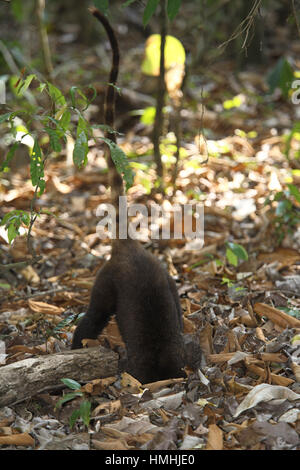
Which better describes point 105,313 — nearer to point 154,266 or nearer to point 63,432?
point 154,266

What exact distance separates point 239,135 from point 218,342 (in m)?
3.52

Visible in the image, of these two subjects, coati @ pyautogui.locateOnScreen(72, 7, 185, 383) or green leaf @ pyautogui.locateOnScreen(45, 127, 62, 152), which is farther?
coati @ pyautogui.locateOnScreen(72, 7, 185, 383)

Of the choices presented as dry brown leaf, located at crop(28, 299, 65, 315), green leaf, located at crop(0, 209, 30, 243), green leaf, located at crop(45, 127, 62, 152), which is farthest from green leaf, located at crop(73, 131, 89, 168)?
dry brown leaf, located at crop(28, 299, 65, 315)

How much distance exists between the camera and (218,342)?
12.0 ft

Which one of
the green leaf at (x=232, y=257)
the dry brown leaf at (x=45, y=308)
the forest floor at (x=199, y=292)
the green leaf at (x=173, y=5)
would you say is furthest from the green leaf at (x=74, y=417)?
the green leaf at (x=173, y=5)

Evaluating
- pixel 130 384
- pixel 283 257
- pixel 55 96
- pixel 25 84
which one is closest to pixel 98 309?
pixel 130 384

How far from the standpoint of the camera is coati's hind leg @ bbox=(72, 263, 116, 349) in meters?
3.68

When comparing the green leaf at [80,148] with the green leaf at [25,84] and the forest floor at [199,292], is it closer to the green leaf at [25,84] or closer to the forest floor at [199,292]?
the green leaf at [25,84]

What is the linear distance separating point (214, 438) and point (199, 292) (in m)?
1.68

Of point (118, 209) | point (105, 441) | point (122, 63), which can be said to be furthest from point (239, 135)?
point (105, 441)

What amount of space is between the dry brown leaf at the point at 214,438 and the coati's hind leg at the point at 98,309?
3.82 feet

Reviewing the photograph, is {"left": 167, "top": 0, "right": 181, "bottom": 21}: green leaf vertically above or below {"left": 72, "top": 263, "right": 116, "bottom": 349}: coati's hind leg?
above

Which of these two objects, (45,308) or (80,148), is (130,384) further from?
(80,148)

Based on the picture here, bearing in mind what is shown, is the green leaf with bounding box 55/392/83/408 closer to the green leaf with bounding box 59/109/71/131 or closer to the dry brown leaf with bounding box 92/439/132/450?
the dry brown leaf with bounding box 92/439/132/450
